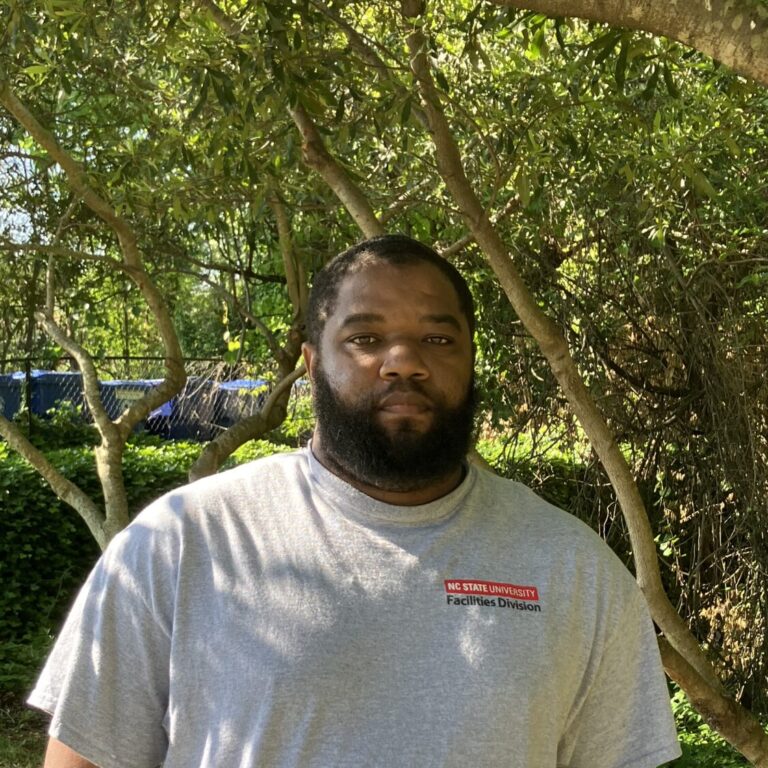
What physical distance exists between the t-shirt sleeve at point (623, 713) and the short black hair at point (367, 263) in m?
0.62

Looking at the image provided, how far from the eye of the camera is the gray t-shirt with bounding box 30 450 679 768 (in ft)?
5.82

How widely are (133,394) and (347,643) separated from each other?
9513mm

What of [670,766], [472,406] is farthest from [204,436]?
[472,406]

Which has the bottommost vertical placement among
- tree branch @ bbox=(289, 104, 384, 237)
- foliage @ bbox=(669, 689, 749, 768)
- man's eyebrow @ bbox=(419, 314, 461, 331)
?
foliage @ bbox=(669, 689, 749, 768)

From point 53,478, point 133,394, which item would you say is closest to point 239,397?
point 53,478

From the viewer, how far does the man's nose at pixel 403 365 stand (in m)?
2.04

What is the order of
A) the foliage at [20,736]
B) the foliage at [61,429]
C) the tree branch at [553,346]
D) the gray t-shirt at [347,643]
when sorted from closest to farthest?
the gray t-shirt at [347,643] → the tree branch at [553,346] → the foliage at [20,736] → the foliage at [61,429]

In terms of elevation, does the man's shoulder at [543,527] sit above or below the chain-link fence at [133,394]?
above

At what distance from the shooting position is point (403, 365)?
2.04 metres

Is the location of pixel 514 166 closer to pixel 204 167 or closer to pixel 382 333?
pixel 204 167

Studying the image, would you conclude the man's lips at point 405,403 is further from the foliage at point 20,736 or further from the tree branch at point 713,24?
the foliage at point 20,736

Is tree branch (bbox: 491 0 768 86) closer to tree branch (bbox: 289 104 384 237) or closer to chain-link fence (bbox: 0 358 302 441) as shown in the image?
tree branch (bbox: 289 104 384 237)

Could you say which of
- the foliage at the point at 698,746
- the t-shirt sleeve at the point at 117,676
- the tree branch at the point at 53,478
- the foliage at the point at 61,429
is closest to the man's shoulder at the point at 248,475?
the t-shirt sleeve at the point at 117,676

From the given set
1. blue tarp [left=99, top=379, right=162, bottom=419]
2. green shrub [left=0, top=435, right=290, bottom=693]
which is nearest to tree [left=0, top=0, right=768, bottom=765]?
green shrub [left=0, top=435, right=290, bottom=693]
